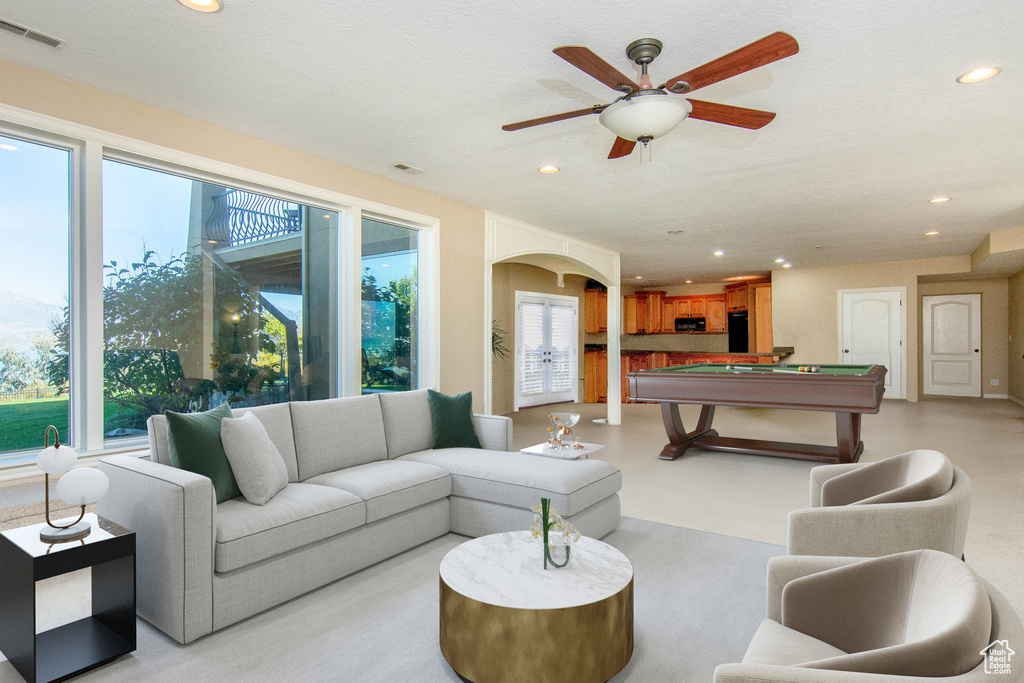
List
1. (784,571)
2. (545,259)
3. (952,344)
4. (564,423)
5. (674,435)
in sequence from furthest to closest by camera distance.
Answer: (952,344) → (545,259) → (674,435) → (564,423) → (784,571)

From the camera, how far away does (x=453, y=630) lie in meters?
1.89

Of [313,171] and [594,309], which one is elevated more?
[313,171]

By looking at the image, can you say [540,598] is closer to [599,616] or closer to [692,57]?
[599,616]

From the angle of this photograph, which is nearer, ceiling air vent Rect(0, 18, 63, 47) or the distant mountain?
ceiling air vent Rect(0, 18, 63, 47)

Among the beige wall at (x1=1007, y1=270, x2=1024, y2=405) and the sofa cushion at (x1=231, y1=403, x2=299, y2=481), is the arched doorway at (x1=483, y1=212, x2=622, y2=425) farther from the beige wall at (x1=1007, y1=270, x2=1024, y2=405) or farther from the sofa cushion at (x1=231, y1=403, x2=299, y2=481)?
the beige wall at (x1=1007, y1=270, x2=1024, y2=405)

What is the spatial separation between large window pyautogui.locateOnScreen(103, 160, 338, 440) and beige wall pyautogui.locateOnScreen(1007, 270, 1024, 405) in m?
10.5

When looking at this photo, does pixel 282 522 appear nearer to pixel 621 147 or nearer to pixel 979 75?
pixel 621 147

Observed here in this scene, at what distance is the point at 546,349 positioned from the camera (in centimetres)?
999

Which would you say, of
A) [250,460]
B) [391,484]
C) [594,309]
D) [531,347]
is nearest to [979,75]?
[391,484]

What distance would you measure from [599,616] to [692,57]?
2.51 meters

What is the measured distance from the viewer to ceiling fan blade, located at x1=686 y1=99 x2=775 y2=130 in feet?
8.40

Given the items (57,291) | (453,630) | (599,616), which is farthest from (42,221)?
(599,616)

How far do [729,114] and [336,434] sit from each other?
9.09 feet

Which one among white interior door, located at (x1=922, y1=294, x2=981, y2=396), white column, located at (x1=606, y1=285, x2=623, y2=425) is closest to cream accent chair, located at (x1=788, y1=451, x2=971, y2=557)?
white column, located at (x1=606, y1=285, x2=623, y2=425)
